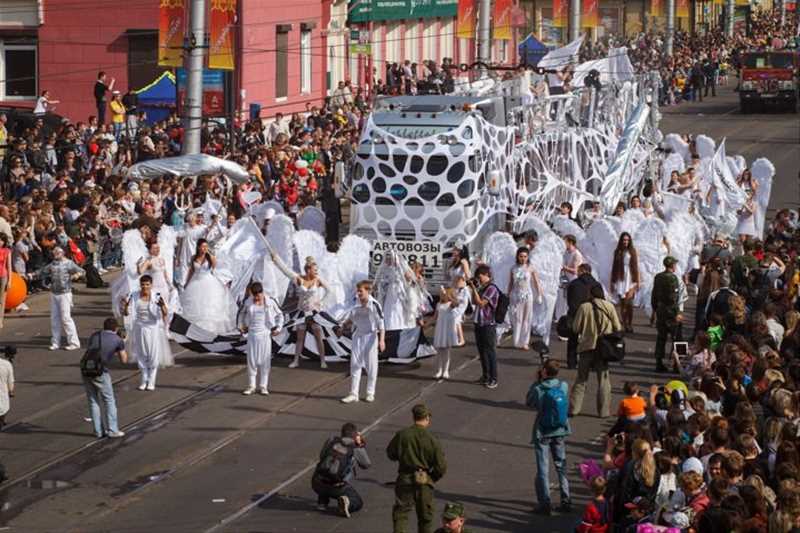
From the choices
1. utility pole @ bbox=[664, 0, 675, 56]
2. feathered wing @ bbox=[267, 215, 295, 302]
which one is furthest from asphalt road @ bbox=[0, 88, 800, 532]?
utility pole @ bbox=[664, 0, 675, 56]

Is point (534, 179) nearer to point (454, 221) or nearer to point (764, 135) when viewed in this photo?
point (454, 221)

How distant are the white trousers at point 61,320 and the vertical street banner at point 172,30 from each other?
9926 millimetres

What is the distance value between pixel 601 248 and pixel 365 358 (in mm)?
6097

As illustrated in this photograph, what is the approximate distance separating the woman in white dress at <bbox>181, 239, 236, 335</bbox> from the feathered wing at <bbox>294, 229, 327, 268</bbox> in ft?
5.10

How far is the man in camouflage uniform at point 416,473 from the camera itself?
15727 millimetres

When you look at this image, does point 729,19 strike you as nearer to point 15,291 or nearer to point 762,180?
point 762,180

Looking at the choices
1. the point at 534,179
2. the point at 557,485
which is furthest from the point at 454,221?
the point at 557,485

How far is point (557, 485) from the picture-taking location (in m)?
18.4

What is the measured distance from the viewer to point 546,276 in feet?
84.4

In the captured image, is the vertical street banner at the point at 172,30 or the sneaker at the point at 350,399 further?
the vertical street banner at the point at 172,30

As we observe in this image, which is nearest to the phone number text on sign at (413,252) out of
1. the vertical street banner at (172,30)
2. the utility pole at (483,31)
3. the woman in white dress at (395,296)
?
the woman in white dress at (395,296)

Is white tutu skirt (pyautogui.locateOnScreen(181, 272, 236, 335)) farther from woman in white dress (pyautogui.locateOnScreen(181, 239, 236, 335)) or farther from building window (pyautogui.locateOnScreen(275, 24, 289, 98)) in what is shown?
building window (pyautogui.locateOnScreen(275, 24, 289, 98))

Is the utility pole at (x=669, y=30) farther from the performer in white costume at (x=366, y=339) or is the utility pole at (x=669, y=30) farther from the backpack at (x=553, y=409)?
the backpack at (x=553, y=409)

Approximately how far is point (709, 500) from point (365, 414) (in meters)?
8.06
